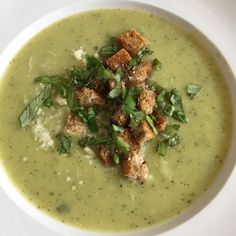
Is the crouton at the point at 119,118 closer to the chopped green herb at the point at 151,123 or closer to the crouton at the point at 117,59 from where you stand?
the chopped green herb at the point at 151,123

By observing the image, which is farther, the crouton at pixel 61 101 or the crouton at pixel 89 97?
the crouton at pixel 61 101

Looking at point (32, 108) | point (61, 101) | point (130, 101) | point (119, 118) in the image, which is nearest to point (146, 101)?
point (130, 101)

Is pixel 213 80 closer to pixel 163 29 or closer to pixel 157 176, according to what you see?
pixel 163 29

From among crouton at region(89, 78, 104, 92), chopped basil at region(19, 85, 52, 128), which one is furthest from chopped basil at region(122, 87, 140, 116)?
chopped basil at region(19, 85, 52, 128)

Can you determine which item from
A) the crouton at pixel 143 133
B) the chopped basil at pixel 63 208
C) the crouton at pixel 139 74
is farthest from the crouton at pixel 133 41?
the chopped basil at pixel 63 208

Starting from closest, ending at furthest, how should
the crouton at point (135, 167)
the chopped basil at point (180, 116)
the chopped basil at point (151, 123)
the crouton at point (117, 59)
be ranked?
the crouton at point (135, 167), the chopped basil at point (151, 123), the chopped basil at point (180, 116), the crouton at point (117, 59)
